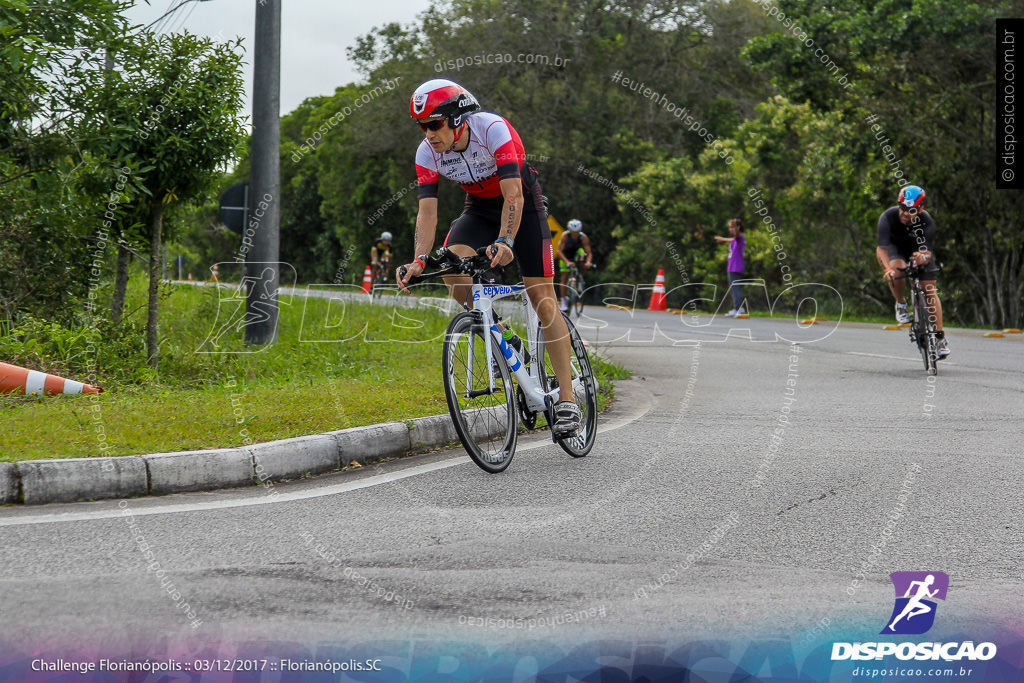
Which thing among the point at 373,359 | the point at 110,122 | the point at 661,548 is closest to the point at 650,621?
the point at 661,548

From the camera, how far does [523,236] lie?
587cm

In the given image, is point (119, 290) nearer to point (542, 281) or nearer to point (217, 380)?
point (217, 380)

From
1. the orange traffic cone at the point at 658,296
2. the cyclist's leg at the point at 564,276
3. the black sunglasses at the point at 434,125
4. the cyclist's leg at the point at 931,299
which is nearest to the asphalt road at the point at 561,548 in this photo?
the black sunglasses at the point at 434,125

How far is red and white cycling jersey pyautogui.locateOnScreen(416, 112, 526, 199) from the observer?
545cm

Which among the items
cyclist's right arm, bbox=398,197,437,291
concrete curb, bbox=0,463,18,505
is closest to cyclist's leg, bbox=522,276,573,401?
cyclist's right arm, bbox=398,197,437,291

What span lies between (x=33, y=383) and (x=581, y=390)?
4405 mm

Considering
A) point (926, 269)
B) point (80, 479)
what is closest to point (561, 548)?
point (80, 479)

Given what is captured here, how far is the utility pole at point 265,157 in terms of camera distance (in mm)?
11500

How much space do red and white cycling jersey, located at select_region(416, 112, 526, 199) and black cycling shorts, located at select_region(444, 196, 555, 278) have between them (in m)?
0.14

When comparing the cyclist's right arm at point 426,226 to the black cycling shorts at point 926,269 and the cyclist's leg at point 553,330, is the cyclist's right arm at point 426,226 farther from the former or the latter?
the black cycling shorts at point 926,269

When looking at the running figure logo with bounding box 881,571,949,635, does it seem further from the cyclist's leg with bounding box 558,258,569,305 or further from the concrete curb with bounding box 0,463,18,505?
the cyclist's leg with bounding box 558,258,569,305

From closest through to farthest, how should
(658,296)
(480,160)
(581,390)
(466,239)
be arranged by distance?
(480,160), (466,239), (581,390), (658,296)

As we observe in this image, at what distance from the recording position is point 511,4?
114 ft

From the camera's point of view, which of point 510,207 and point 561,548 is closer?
point 561,548
